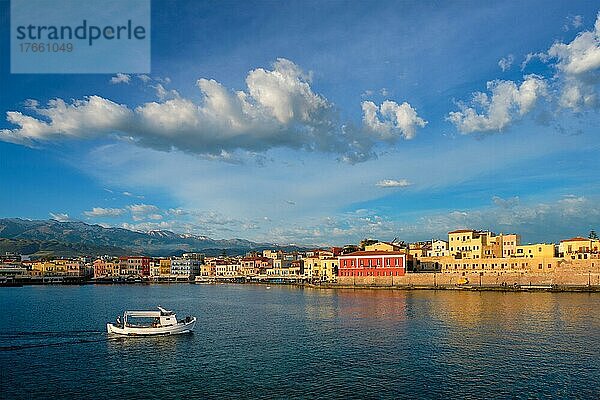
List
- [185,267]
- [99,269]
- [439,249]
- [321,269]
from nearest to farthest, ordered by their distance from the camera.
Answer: [439,249]
[321,269]
[99,269]
[185,267]

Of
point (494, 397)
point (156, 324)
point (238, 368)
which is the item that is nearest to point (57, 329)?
point (156, 324)

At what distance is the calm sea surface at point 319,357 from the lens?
25062mm

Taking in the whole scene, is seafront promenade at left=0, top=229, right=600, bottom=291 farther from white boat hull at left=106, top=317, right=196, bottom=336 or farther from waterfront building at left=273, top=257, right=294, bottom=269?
white boat hull at left=106, top=317, right=196, bottom=336

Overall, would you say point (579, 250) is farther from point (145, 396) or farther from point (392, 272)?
point (145, 396)

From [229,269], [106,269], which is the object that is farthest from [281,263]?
[106,269]

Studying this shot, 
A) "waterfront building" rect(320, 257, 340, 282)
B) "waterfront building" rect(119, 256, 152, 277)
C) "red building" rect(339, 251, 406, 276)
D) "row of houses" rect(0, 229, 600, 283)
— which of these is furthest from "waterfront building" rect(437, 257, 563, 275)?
"waterfront building" rect(119, 256, 152, 277)

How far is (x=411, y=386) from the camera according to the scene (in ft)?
83.4

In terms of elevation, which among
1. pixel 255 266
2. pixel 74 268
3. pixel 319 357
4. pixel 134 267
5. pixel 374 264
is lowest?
pixel 74 268

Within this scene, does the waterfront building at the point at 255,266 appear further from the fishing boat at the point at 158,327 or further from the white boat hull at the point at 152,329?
the white boat hull at the point at 152,329

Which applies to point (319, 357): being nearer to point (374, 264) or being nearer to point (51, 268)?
point (374, 264)

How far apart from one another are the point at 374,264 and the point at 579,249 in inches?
1477

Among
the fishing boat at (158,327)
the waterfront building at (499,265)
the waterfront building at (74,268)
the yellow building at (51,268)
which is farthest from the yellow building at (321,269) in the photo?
the yellow building at (51,268)

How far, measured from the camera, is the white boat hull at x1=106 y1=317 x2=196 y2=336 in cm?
3994

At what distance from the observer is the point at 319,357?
31.9 m
